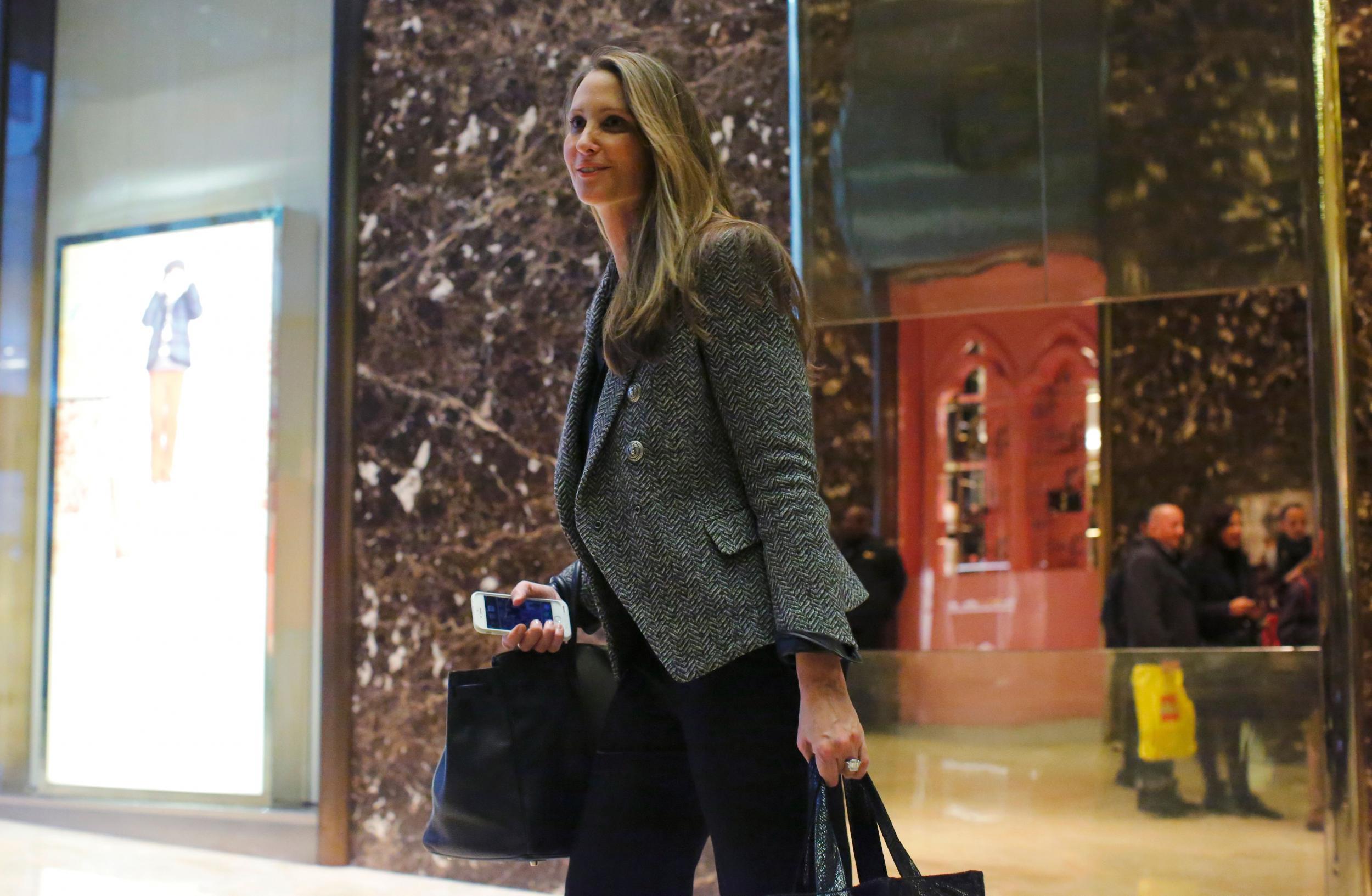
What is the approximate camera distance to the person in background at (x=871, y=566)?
395cm

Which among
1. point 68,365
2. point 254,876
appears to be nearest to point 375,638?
point 254,876

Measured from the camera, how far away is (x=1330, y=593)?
347 centimetres

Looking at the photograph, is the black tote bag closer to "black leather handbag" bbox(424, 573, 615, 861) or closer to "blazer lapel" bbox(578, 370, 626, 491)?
"black leather handbag" bbox(424, 573, 615, 861)

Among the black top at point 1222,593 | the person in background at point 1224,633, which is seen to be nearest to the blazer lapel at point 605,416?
the person in background at point 1224,633

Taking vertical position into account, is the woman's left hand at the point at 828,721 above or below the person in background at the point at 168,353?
below

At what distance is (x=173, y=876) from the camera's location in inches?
164

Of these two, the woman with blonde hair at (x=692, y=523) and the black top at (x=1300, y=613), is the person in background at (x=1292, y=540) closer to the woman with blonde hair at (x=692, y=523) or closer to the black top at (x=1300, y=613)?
the black top at (x=1300, y=613)

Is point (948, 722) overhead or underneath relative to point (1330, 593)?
underneath

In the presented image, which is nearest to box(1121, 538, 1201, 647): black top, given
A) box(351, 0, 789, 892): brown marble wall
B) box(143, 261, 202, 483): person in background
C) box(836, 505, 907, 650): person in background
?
box(836, 505, 907, 650): person in background

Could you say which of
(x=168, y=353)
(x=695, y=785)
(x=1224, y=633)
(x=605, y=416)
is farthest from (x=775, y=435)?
(x=168, y=353)

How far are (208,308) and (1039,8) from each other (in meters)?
3.09

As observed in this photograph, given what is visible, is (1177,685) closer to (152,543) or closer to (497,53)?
(497,53)

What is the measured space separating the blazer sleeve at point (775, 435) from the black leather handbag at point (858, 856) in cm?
16

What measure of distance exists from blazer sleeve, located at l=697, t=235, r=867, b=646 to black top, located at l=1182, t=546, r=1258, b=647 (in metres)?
2.62
